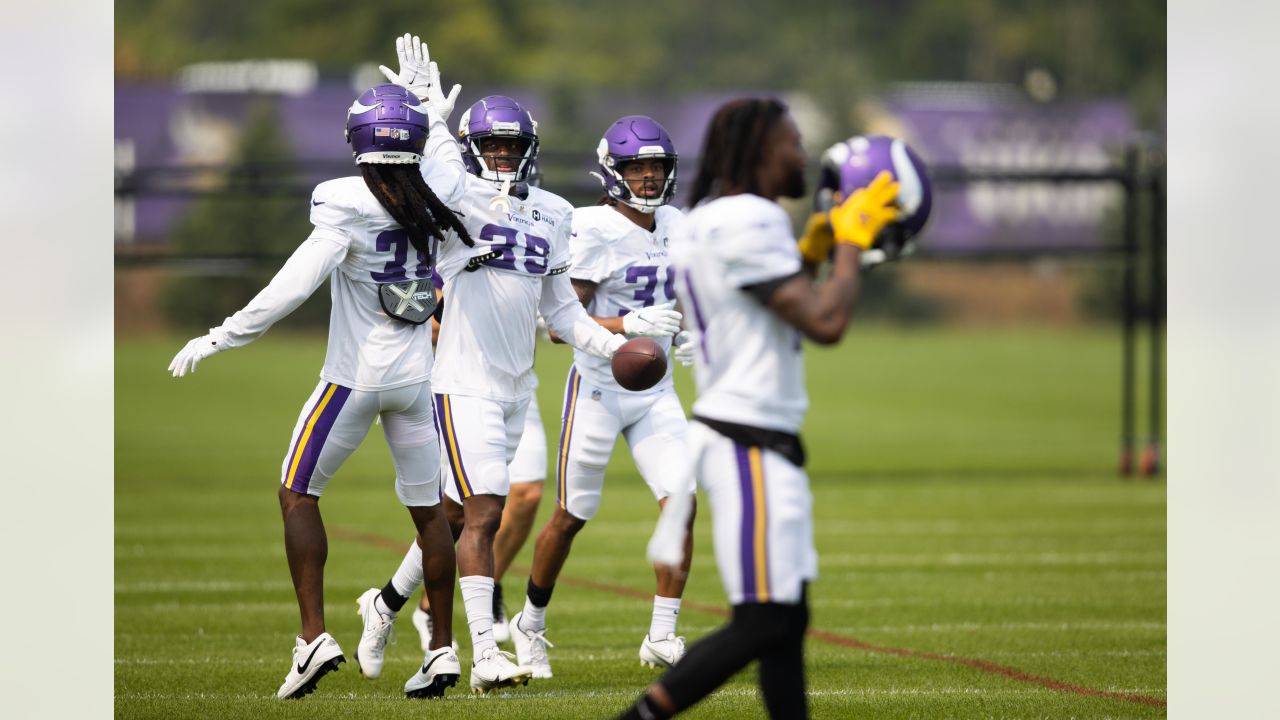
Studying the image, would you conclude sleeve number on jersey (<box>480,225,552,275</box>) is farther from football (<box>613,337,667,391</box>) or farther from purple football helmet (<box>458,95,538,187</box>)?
football (<box>613,337,667,391</box>)

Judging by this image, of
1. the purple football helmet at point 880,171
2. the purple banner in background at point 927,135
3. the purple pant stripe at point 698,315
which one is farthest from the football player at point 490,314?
the purple banner in background at point 927,135

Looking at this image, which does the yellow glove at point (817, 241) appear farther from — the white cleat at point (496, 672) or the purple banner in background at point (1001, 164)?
the purple banner in background at point (1001, 164)

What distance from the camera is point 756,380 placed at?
4.71 meters

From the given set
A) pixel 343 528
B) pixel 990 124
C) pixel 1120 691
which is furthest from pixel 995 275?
pixel 1120 691

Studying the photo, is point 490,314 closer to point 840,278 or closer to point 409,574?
point 409,574

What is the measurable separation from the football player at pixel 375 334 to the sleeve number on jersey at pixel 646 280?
107cm

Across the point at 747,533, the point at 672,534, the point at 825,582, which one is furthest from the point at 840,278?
the point at 825,582

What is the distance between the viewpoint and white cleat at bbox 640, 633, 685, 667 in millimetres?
7160

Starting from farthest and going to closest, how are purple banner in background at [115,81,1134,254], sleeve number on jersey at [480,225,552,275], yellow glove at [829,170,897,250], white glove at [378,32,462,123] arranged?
1. purple banner in background at [115,81,1134,254]
2. white glove at [378,32,462,123]
3. sleeve number on jersey at [480,225,552,275]
4. yellow glove at [829,170,897,250]

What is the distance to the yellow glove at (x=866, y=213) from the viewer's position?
15.4 ft

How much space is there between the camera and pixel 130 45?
67.5 meters

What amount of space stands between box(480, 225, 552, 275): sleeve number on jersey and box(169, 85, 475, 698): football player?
0.10 m

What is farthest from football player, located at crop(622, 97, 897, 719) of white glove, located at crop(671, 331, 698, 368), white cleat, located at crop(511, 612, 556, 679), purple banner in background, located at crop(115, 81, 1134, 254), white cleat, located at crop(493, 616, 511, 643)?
purple banner in background, located at crop(115, 81, 1134, 254)
